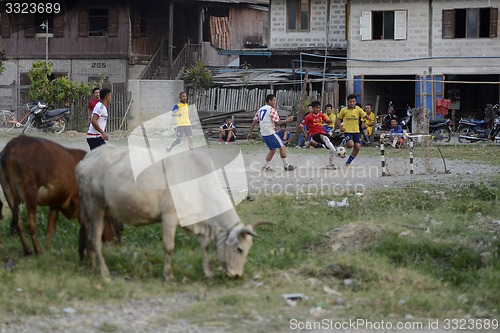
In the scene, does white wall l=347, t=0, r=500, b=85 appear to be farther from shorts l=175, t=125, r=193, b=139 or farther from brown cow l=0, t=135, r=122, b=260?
brown cow l=0, t=135, r=122, b=260

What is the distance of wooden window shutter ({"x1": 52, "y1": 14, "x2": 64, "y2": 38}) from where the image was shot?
39.1m

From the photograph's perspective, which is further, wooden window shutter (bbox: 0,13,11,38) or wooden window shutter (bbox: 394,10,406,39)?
wooden window shutter (bbox: 0,13,11,38)

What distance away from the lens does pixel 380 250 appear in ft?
34.2

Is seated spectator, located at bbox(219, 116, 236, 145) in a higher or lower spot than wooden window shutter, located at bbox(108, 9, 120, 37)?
lower

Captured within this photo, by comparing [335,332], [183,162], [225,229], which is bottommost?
[335,332]

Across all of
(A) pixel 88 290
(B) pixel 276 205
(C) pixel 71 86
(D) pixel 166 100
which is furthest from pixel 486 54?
(A) pixel 88 290

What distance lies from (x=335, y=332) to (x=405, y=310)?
93 centimetres

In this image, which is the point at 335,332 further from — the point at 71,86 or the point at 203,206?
the point at 71,86

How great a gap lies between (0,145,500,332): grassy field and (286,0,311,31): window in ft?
83.9

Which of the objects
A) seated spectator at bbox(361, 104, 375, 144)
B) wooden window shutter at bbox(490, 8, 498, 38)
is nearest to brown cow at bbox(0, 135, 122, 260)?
seated spectator at bbox(361, 104, 375, 144)

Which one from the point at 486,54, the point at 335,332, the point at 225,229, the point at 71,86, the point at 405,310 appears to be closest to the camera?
the point at 335,332

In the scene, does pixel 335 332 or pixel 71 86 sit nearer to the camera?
pixel 335 332

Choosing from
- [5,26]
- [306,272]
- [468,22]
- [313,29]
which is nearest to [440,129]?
[468,22]

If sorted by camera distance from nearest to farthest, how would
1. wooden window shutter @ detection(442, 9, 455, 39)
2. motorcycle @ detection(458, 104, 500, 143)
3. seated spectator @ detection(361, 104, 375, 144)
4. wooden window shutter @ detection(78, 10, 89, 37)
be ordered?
seated spectator @ detection(361, 104, 375, 144) < motorcycle @ detection(458, 104, 500, 143) < wooden window shutter @ detection(442, 9, 455, 39) < wooden window shutter @ detection(78, 10, 89, 37)
